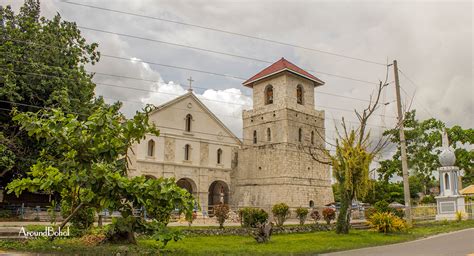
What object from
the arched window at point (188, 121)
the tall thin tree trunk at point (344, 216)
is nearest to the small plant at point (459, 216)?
the tall thin tree trunk at point (344, 216)

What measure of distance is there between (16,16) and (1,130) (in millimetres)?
6184

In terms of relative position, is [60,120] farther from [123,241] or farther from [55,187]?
[123,241]

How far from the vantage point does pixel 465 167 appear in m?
33.5

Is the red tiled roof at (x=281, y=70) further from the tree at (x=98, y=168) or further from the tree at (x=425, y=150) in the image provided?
the tree at (x=98, y=168)

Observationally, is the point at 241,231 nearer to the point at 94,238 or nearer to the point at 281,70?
A: the point at 94,238

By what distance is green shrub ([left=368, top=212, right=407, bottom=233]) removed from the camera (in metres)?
17.6

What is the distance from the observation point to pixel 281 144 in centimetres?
3506

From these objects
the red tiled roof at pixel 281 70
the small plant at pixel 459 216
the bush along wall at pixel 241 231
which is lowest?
the bush along wall at pixel 241 231

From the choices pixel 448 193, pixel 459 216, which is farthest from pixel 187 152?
pixel 459 216

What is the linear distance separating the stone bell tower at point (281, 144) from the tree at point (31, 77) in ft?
56.0

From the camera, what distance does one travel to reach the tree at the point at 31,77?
2011 cm

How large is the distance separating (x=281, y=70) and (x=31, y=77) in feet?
68.9

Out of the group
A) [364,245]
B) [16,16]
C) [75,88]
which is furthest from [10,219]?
[364,245]

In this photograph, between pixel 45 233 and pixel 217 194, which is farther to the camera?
pixel 217 194
